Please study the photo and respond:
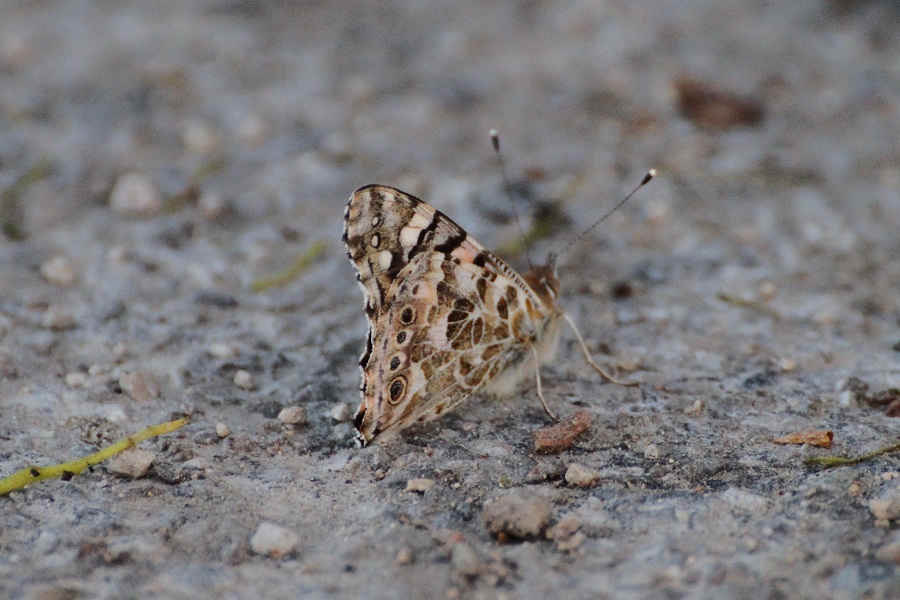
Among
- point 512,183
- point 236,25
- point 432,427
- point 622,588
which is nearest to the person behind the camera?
point 622,588

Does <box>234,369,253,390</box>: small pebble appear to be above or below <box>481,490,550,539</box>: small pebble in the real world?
above

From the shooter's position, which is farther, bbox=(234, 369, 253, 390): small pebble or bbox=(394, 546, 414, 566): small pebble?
bbox=(234, 369, 253, 390): small pebble

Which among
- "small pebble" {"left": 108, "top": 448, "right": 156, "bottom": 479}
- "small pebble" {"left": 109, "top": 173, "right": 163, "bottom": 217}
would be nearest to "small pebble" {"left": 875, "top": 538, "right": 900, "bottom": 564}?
"small pebble" {"left": 108, "top": 448, "right": 156, "bottom": 479}

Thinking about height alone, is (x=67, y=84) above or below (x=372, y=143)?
above

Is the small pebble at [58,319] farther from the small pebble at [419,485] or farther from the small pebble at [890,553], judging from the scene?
the small pebble at [890,553]

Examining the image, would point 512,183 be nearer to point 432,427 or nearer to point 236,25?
point 432,427

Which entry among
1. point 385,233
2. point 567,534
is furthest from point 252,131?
point 567,534

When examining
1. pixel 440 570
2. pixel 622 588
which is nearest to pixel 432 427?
pixel 440 570

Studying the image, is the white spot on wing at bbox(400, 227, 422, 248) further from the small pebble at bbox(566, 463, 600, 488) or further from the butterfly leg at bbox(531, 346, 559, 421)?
the small pebble at bbox(566, 463, 600, 488)
